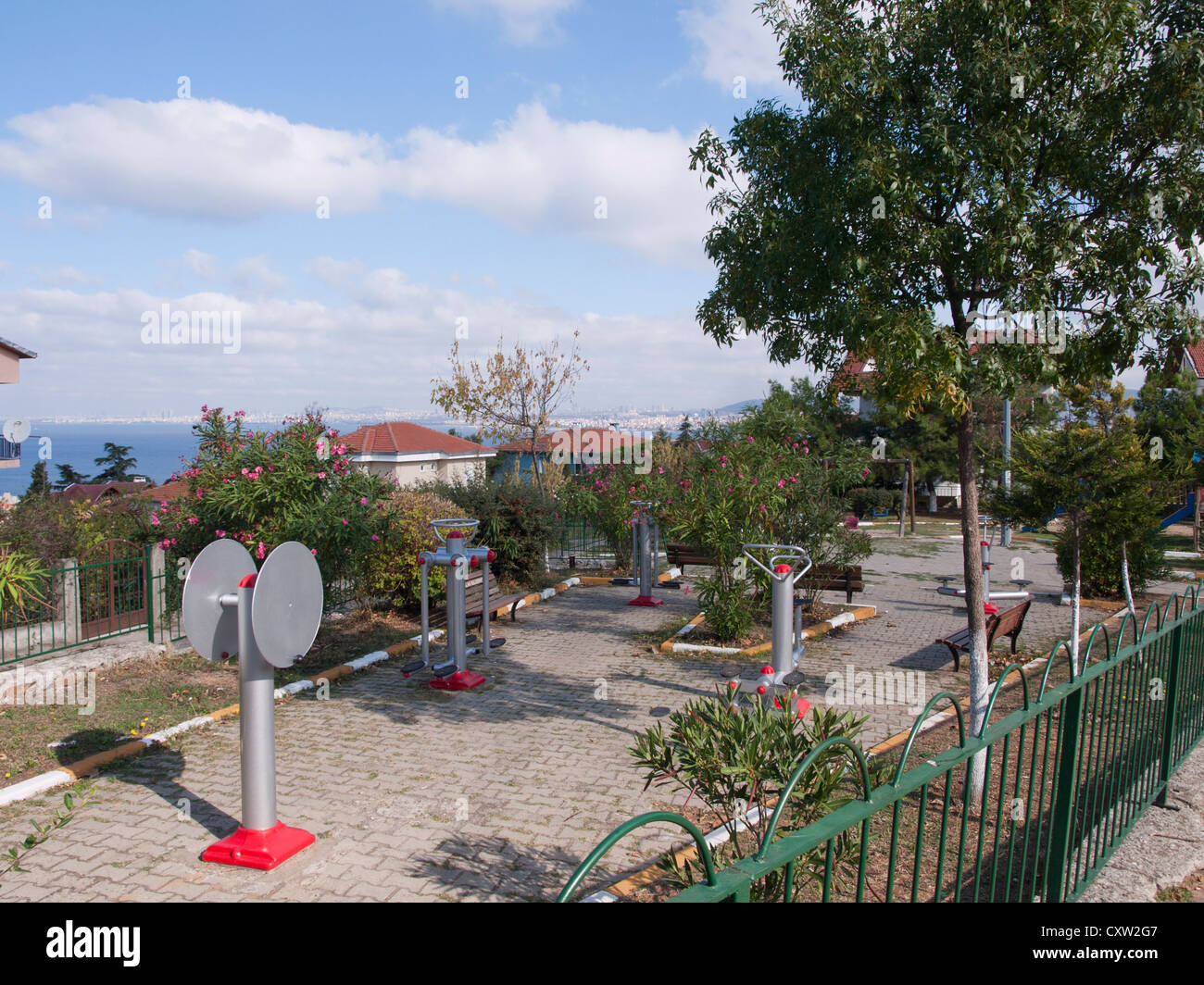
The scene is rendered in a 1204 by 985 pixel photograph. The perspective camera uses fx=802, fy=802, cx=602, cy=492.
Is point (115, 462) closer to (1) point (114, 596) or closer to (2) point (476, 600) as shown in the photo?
(1) point (114, 596)

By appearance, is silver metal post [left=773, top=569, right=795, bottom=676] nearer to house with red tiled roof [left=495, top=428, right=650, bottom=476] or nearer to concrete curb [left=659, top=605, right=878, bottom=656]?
concrete curb [left=659, top=605, right=878, bottom=656]

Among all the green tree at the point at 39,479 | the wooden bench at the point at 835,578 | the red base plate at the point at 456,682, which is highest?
the green tree at the point at 39,479

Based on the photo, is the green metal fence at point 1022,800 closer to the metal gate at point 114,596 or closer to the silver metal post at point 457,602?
the silver metal post at point 457,602

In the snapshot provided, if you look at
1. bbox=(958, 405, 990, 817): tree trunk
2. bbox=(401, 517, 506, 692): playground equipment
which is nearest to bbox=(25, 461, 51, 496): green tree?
bbox=(401, 517, 506, 692): playground equipment

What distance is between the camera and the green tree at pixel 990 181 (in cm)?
476

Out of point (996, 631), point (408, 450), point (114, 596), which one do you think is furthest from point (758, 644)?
point (408, 450)

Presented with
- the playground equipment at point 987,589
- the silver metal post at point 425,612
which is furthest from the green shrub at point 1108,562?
the silver metal post at point 425,612

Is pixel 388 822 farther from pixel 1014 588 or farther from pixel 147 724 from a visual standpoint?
pixel 1014 588

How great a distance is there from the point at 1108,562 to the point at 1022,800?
9720 mm

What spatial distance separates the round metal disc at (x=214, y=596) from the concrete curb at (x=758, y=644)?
5.91 m

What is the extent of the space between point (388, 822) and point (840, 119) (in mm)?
5368

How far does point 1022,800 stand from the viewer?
5309 mm

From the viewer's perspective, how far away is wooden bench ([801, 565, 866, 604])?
441 inches

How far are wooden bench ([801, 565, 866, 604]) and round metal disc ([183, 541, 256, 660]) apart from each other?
8.21 meters
